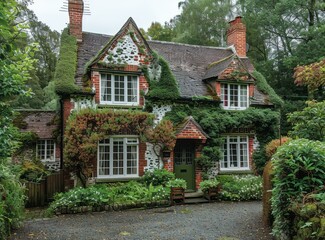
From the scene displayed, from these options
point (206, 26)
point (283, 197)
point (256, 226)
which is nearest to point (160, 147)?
point (256, 226)

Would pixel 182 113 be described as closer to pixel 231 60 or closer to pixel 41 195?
pixel 231 60

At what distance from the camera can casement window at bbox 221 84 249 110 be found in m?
16.6

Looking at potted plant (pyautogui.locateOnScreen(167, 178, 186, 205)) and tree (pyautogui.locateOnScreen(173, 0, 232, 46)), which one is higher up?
tree (pyautogui.locateOnScreen(173, 0, 232, 46))

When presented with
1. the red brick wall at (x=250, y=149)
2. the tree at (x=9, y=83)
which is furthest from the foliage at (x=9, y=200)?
the red brick wall at (x=250, y=149)

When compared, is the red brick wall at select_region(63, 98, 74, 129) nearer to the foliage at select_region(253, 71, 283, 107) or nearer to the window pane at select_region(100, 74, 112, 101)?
the window pane at select_region(100, 74, 112, 101)

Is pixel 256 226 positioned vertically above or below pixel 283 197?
below

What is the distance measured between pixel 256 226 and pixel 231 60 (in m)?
10.1

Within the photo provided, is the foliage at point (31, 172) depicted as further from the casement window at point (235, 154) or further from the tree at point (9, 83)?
the casement window at point (235, 154)

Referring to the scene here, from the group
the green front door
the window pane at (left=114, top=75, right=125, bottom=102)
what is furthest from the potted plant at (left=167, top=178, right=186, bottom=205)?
the window pane at (left=114, top=75, right=125, bottom=102)

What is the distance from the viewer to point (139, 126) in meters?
13.8

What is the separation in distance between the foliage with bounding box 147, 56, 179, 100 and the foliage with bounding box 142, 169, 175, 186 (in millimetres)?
3700

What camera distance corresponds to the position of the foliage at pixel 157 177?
13953mm

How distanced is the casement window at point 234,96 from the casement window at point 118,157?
5.56 metres

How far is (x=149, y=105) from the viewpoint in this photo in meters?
14.7
